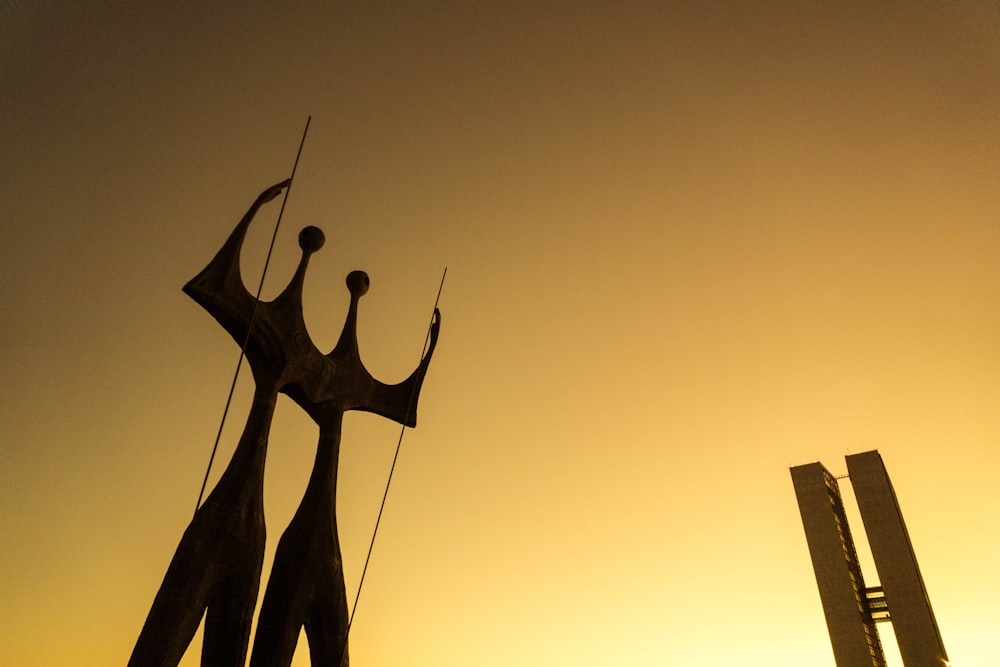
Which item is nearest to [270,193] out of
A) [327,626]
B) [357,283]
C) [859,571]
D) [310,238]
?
[310,238]

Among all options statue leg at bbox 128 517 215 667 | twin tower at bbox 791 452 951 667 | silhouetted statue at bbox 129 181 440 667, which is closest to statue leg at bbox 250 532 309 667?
silhouetted statue at bbox 129 181 440 667

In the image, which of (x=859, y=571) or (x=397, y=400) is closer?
(x=397, y=400)

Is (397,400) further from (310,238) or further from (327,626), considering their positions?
(327,626)

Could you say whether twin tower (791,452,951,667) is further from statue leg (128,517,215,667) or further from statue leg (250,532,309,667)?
statue leg (128,517,215,667)

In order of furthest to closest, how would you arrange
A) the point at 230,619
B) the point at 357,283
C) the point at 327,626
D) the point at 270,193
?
1. the point at 357,283
2. the point at 270,193
3. the point at 327,626
4. the point at 230,619

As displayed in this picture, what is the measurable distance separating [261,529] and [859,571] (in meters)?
23.1

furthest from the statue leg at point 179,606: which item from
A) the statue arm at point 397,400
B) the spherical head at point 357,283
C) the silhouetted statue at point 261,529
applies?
the spherical head at point 357,283

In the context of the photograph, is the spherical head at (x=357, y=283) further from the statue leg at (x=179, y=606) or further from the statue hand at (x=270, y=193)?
the statue leg at (x=179, y=606)

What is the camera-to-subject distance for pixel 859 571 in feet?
73.5

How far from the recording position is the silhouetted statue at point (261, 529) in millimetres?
4025

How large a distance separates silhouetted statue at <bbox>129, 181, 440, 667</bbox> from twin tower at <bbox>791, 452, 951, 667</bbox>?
1941 centimetres

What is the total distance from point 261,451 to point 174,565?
0.82 meters

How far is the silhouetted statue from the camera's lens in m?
4.03

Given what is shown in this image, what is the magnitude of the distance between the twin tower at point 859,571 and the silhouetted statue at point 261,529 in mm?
19412
